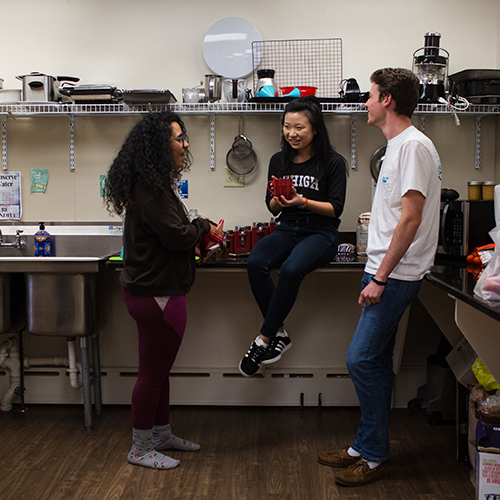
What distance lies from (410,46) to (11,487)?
2883 mm

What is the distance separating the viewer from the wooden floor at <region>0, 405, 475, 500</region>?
6.55 feet

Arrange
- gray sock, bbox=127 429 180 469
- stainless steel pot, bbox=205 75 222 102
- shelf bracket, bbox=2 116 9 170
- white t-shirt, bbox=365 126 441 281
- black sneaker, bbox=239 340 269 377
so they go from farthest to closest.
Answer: shelf bracket, bbox=2 116 9 170 < stainless steel pot, bbox=205 75 222 102 < black sneaker, bbox=239 340 269 377 < gray sock, bbox=127 429 180 469 < white t-shirt, bbox=365 126 441 281

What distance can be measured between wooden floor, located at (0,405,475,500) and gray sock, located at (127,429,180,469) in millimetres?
29

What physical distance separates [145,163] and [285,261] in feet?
2.44

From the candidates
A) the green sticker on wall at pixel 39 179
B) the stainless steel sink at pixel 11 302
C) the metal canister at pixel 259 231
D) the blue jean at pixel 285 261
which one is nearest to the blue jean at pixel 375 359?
the blue jean at pixel 285 261

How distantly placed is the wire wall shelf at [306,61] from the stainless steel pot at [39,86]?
42.1 inches

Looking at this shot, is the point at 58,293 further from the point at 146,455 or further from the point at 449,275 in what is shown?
the point at 449,275

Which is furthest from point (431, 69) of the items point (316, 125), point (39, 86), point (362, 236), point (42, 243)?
point (42, 243)

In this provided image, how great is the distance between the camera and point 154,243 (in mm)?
1975

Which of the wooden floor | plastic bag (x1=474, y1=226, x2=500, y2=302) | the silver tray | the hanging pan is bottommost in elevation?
the wooden floor

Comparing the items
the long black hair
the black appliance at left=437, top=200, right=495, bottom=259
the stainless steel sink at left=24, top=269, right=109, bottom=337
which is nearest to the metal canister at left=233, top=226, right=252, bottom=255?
the long black hair

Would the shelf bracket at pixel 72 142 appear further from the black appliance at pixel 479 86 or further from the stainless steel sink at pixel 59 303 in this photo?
the black appliance at pixel 479 86

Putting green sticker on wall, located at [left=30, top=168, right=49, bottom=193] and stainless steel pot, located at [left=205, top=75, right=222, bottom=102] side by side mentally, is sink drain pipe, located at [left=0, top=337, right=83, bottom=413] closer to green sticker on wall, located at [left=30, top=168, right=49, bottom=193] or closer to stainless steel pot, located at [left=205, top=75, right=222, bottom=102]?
green sticker on wall, located at [left=30, top=168, right=49, bottom=193]

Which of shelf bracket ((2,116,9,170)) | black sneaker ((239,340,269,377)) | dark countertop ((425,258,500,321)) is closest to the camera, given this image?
dark countertop ((425,258,500,321))
